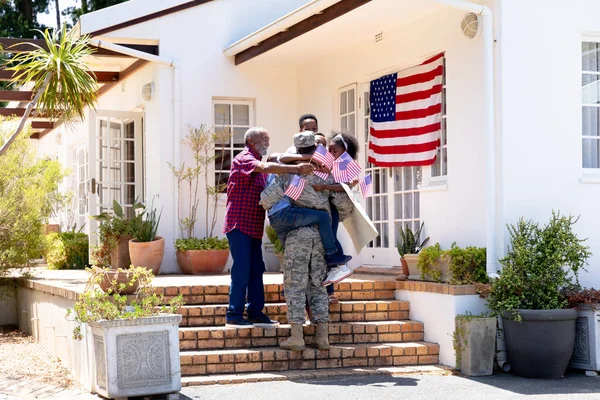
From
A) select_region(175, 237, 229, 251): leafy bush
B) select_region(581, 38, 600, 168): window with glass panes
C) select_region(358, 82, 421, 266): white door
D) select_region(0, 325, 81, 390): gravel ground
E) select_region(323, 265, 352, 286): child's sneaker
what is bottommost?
select_region(0, 325, 81, 390): gravel ground

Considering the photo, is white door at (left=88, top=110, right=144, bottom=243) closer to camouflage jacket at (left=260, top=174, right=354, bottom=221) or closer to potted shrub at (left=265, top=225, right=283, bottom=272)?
potted shrub at (left=265, top=225, right=283, bottom=272)

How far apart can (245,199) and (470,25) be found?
2826mm

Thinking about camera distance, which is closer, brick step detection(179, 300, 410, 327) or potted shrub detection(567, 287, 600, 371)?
potted shrub detection(567, 287, 600, 371)

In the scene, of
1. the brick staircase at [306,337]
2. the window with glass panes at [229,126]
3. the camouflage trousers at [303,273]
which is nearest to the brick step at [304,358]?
the brick staircase at [306,337]

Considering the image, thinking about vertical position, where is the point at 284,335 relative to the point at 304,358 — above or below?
above

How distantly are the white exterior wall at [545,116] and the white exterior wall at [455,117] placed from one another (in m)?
0.33

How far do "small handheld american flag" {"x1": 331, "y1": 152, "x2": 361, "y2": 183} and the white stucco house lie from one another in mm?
1374

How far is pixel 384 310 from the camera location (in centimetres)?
830

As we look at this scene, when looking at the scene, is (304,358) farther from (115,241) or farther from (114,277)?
(115,241)

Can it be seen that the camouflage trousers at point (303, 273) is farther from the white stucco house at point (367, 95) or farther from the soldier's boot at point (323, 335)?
the white stucco house at point (367, 95)

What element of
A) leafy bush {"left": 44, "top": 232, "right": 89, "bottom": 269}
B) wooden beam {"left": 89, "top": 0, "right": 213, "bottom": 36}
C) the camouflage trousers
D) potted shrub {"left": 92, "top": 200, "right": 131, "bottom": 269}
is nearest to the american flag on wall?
the camouflage trousers

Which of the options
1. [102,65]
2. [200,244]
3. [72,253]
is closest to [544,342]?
[200,244]

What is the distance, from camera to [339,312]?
8117 millimetres

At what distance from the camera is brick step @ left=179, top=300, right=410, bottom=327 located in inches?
303
